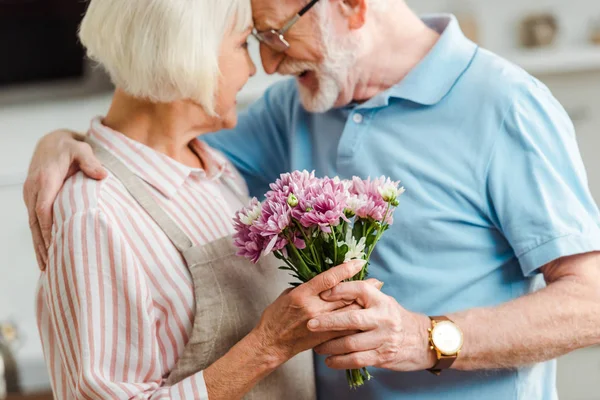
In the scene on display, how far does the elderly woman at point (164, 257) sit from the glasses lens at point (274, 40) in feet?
0.25

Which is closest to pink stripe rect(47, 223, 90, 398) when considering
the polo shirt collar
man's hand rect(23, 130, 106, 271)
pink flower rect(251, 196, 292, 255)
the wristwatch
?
man's hand rect(23, 130, 106, 271)

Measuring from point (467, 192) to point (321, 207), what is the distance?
0.41 m

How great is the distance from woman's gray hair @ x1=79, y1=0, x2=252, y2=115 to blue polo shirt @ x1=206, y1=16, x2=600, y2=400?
383mm

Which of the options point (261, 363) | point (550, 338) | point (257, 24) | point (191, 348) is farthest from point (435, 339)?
point (257, 24)

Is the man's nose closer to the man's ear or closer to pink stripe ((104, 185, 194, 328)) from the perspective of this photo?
the man's ear

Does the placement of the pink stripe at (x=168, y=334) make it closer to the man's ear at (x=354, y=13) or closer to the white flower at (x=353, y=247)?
the white flower at (x=353, y=247)

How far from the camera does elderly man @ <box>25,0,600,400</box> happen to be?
1443mm

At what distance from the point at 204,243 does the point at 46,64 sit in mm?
1850

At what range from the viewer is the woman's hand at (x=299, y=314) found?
4.33ft

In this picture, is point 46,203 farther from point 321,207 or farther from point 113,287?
point 321,207

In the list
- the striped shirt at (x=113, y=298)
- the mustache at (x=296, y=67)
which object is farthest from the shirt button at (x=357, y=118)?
the striped shirt at (x=113, y=298)

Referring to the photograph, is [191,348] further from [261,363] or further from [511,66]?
[511,66]

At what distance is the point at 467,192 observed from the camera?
156 cm

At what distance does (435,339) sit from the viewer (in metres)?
1.42
